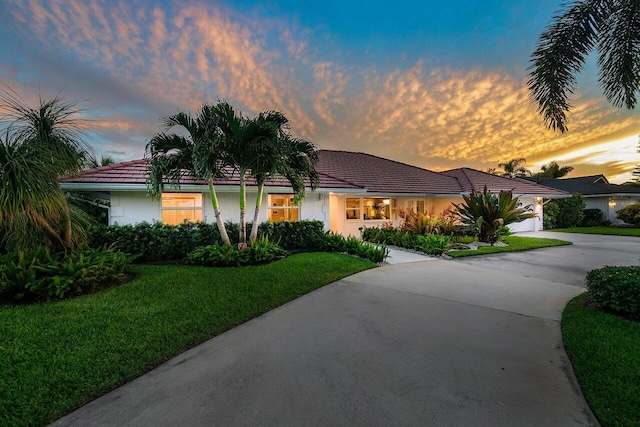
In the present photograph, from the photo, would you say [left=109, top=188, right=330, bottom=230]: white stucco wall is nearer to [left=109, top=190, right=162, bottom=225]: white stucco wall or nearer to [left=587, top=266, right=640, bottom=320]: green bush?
[left=109, top=190, right=162, bottom=225]: white stucco wall

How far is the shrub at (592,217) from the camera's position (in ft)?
75.2

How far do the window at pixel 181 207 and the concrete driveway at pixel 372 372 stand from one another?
23.9ft

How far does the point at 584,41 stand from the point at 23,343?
36.2 ft

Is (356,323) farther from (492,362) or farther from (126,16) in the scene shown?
(126,16)

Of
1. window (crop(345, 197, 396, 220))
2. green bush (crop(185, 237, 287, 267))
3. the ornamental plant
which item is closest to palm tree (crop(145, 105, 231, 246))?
green bush (crop(185, 237, 287, 267))

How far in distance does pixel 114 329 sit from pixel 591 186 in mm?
38020

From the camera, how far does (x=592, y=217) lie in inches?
919

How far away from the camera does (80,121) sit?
587 cm

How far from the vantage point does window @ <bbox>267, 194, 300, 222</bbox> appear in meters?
11.8

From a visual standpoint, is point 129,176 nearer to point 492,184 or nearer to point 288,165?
point 288,165

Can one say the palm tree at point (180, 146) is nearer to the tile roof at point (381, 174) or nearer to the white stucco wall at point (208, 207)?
the white stucco wall at point (208, 207)

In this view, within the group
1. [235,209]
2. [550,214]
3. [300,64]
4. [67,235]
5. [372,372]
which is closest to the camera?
[372,372]

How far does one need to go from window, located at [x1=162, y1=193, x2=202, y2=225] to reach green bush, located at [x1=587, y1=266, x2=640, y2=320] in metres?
11.2

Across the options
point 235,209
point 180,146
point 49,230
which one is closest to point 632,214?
point 235,209
